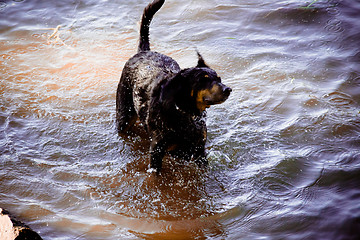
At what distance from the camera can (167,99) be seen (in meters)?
3.73

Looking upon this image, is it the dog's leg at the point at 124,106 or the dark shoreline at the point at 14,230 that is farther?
the dog's leg at the point at 124,106

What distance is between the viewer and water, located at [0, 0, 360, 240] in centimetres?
395

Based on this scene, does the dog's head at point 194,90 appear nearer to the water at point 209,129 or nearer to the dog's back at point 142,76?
the dog's back at point 142,76

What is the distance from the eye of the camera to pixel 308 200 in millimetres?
4031

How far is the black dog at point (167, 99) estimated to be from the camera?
3623 mm

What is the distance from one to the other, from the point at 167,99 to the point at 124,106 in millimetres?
1355

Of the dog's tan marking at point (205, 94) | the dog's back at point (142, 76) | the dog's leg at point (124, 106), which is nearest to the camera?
the dog's tan marking at point (205, 94)

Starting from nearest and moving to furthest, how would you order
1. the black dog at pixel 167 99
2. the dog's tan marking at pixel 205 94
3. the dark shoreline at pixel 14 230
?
1. the dark shoreline at pixel 14 230
2. the dog's tan marking at pixel 205 94
3. the black dog at pixel 167 99

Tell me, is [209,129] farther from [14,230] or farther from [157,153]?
[14,230]

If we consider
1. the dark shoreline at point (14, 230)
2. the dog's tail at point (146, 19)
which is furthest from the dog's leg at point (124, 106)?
the dark shoreline at point (14, 230)

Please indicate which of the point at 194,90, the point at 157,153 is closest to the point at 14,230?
the point at 157,153

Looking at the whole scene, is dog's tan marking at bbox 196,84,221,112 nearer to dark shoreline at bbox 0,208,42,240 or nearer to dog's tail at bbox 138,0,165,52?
dog's tail at bbox 138,0,165,52

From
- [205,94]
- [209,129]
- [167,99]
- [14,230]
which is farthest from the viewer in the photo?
[209,129]

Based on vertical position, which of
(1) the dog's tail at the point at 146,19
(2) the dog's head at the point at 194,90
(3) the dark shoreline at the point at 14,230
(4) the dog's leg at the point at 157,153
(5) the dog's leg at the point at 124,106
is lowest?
(3) the dark shoreline at the point at 14,230
